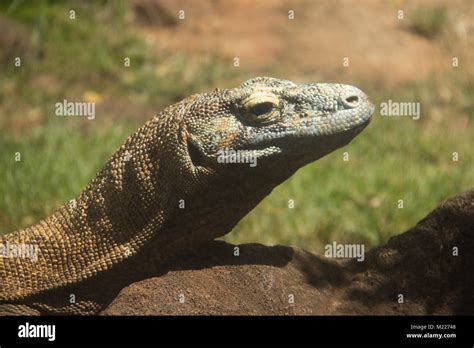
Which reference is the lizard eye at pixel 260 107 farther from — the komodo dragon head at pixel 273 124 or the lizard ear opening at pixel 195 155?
the lizard ear opening at pixel 195 155

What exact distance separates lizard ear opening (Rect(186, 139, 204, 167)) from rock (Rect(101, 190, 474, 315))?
0.58 metres

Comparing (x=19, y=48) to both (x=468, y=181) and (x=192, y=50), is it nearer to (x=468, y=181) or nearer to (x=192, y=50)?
(x=192, y=50)

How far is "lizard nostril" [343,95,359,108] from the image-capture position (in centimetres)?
387

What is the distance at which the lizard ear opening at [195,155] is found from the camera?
3.84 metres

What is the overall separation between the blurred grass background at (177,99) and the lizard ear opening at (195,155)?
2.87 m

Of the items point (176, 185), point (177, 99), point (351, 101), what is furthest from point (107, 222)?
point (177, 99)

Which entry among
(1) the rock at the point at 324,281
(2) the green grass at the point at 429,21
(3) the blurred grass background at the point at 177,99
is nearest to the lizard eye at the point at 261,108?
(1) the rock at the point at 324,281

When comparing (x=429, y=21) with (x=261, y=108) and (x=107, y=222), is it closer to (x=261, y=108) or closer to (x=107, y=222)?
(x=261, y=108)

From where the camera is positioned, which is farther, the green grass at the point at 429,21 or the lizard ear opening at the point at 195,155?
the green grass at the point at 429,21

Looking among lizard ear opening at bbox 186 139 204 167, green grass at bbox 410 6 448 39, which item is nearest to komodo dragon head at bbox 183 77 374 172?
lizard ear opening at bbox 186 139 204 167

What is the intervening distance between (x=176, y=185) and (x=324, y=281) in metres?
1.11

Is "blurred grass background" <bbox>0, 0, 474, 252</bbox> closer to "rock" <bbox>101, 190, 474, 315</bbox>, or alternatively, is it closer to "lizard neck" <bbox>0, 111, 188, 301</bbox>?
"rock" <bbox>101, 190, 474, 315</bbox>
